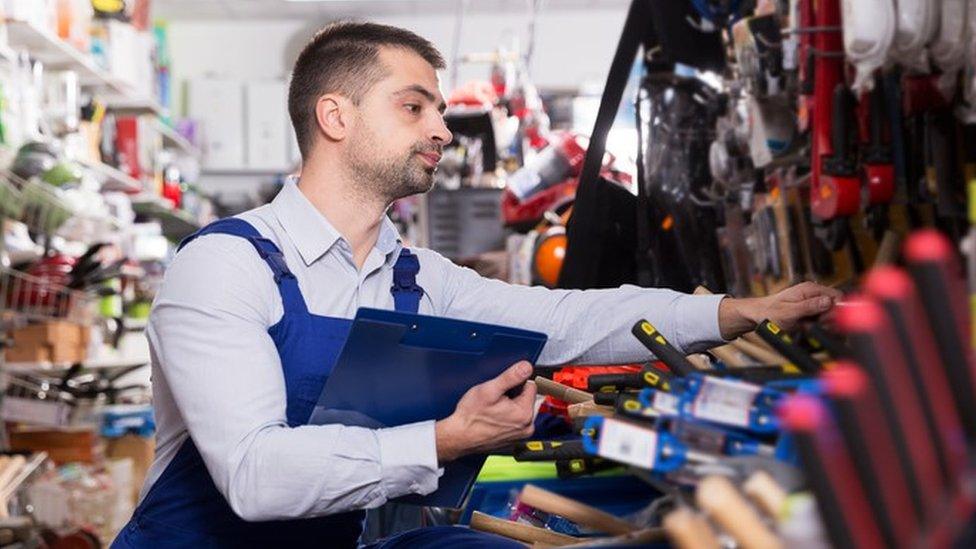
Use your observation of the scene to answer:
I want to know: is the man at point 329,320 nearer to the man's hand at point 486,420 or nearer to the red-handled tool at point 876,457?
the man's hand at point 486,420

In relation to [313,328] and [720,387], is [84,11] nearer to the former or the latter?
[313,328]

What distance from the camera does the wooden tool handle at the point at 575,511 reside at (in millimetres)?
1441

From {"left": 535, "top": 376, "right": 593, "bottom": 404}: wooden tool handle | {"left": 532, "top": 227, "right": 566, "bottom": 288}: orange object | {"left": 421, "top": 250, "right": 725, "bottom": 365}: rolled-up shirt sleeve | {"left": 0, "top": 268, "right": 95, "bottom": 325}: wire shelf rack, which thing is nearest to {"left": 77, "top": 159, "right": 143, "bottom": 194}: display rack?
{"left": 0, "top": 268, "right": 95, "bottom": 325}: wire shelf rack

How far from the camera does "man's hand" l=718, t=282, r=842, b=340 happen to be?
6.89 ft

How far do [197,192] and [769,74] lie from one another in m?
7.83

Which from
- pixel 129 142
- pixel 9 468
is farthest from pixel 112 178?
pixel 9 468

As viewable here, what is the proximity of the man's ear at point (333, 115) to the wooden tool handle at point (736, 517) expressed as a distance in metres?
1.66

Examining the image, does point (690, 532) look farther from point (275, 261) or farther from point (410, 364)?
point (275, 261)

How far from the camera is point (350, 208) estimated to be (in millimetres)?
2461

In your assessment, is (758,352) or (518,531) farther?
(758,352)

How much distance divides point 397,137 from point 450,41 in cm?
923

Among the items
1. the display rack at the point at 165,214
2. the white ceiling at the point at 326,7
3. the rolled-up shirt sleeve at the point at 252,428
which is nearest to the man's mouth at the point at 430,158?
the rolled-up shirt sleeve at the point at 252,428

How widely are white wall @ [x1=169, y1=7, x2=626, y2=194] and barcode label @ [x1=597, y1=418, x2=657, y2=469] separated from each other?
10422mm

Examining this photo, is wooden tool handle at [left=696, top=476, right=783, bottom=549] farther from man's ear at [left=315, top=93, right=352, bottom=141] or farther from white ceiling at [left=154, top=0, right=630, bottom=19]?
white ceiling at [left=154, top=0, right=630, bottom=19]
